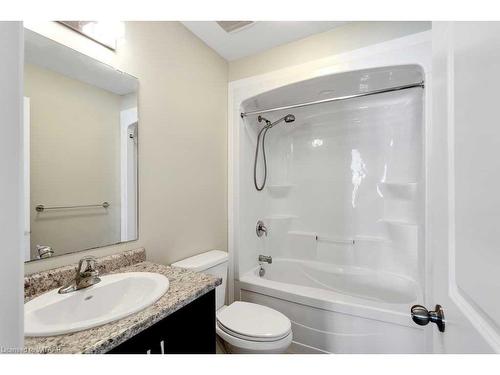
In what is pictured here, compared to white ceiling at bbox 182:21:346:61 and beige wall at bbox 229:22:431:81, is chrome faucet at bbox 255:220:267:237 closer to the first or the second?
beige wall at bbox 229:22:431:81

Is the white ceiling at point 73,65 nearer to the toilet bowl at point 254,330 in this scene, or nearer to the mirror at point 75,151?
the mirror at point 75,151

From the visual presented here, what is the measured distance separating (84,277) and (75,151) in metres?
0.59

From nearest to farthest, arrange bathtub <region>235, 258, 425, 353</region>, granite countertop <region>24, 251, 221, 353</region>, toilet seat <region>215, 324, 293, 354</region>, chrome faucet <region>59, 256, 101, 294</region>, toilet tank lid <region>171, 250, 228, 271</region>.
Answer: granite countertop <region>24, 251, 221, 353</region> < chrome faucet <region>59, 256, 101, 294</region> < toilet seat <region>215, 324, 293, 354</region> < bathtub <region>235, 258, 425, 353</region> < toilet tank lid <region>171, 250, 228, 271</region>

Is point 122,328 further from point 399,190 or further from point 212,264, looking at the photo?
point 399,190

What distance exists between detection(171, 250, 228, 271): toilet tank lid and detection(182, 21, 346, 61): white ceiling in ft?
5.49

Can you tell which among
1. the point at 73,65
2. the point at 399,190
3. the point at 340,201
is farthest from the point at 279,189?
the point at 73,65

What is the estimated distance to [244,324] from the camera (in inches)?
55.3

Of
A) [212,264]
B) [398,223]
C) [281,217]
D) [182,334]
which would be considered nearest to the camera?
[182,334]

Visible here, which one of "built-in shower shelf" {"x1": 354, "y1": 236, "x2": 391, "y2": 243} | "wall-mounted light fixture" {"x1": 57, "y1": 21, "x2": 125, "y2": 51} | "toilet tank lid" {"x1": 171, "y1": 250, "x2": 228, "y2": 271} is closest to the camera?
"wall-mounted light fixture" {"x1": 57, "y1": 21, "x2": 125, "y2": 51}

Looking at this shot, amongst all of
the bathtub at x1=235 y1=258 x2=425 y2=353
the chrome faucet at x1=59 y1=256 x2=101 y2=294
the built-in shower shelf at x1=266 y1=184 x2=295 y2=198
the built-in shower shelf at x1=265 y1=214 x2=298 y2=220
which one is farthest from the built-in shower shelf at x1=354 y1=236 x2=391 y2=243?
the chrome faucet at x1=59 y1=256 x2=101 y2=294

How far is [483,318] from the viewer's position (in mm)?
414

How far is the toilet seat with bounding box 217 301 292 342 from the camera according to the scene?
4.27 ft

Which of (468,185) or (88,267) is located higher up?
(468,185)
